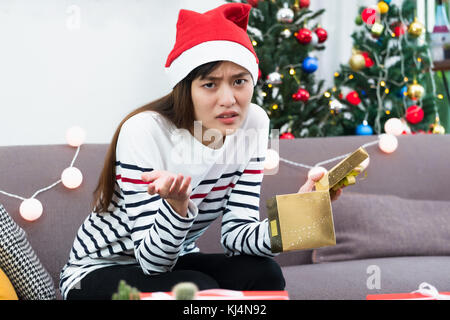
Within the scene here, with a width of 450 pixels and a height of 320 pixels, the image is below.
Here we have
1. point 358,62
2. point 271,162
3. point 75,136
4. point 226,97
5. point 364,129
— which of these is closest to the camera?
point 226,97

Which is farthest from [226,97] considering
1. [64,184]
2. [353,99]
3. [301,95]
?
[353,99]

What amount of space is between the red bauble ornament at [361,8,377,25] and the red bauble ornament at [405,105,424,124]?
1.48ft

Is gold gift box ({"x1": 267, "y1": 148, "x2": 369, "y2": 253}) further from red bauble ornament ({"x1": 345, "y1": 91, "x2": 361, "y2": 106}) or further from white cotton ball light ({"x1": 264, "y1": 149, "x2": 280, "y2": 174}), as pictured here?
red bauble ornament ({"x1": 345, "y1": 91, "x2": 361, "y2": 106})

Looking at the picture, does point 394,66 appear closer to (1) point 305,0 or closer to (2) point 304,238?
(1) point 305,0

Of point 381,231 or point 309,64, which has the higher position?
point 309,64

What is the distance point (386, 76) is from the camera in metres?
2.78

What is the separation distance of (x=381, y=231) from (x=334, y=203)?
17 centimetres

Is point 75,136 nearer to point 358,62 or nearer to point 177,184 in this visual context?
point 177,184

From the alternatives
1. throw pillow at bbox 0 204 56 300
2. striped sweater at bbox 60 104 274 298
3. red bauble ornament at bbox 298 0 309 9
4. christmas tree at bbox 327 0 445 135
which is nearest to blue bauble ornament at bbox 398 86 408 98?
christmas tree at bbox 327 0 445 135

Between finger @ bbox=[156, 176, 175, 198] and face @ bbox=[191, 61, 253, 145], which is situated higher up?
face @ bbox=[191, 61, 253, 145]

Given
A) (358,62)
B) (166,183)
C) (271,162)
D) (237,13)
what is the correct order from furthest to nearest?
(358,62) < (271,162) < (237,13) < (166,183)

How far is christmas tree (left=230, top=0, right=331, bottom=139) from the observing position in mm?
2477
